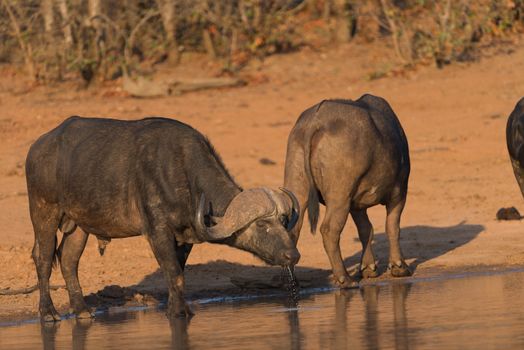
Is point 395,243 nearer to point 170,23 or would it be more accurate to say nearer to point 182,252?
point 182,252

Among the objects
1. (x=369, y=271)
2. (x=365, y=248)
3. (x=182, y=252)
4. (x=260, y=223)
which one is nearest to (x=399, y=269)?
(x=369, y=271)

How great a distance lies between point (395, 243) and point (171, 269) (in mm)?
3287

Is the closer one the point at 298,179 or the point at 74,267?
→ the point at 74,267

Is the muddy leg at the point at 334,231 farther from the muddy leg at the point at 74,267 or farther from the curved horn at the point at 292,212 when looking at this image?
the muddy leg at the point at 74,267

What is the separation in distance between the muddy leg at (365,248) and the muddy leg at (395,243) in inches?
7.4

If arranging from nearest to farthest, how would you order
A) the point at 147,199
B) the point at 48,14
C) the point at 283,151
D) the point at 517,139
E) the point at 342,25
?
the point at 147,199 < the point at 517,139 < the point at 283,151 < the point at 48,14 < the point at 342,25

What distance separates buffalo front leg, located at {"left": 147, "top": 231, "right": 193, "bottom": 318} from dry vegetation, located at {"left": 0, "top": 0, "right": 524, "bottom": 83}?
12.8 meters

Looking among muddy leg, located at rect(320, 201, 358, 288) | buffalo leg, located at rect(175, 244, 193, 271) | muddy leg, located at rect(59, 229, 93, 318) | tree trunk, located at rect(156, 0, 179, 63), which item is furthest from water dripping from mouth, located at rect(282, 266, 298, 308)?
tree trunk, located at rect(156, 0, 179, 63)

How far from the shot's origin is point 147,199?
35.0ft

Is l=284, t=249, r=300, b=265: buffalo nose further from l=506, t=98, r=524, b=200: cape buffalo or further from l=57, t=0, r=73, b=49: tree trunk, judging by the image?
l=57, t=0, r=73, b=49: tree trunk

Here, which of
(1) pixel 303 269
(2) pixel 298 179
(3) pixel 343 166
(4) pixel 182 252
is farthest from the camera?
(1) pixel 303 269

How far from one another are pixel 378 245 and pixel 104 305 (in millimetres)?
4216

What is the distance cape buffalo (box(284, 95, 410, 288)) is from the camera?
1248 centimetres

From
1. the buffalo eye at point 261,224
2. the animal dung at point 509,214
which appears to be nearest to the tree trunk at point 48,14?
the animal dung at point 509,214
